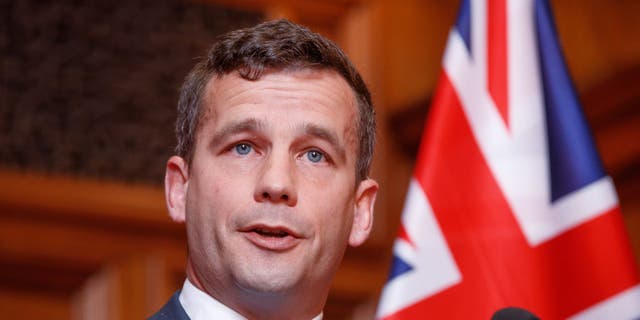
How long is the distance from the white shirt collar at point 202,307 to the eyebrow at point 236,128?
0.17 meters

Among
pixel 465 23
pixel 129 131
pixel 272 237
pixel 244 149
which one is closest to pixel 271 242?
pixel 272 237

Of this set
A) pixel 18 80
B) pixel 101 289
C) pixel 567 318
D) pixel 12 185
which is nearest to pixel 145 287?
pixel 101 289

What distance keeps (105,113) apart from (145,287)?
17.4 inches

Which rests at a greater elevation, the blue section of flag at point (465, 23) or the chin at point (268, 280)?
the blue section of flag at point (465, 23)

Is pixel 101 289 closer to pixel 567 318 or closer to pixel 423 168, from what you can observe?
pixel 423 168

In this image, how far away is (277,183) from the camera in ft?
4.21

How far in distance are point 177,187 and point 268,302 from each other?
22 cm

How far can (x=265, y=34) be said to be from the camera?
4.70 feet

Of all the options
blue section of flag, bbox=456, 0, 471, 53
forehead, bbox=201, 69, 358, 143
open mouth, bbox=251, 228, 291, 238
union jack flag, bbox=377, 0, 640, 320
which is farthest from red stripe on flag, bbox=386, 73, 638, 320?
open mouth, bbox=251, 228, 291, 238

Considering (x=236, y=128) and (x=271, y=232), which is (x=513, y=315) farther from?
(x=236, y=128)

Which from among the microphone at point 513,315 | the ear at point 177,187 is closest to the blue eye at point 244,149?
the ear at point 177,187

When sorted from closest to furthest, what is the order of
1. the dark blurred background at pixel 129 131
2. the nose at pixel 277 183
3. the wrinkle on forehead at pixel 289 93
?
the nose at pixel 277 183
the wrinkle on forehead at pixel 289 93
the dark blurred background at pixel 129 131

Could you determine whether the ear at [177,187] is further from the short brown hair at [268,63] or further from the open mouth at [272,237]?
the open mouth at [272,237]

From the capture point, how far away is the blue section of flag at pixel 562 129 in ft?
6.59
